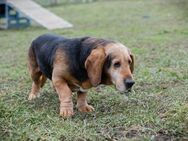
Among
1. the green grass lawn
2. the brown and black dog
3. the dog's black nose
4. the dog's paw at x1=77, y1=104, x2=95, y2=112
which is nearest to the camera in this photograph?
the green grass lawn

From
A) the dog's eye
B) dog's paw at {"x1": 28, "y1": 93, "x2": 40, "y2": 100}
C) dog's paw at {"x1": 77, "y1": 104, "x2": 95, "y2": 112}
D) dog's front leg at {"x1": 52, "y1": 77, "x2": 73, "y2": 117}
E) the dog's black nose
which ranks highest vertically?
the dog's eye

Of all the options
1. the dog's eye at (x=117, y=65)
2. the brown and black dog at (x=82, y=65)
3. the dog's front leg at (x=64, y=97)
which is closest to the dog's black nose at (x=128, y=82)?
the brown and black dog at (x=82, y=65)

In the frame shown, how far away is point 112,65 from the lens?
5207mm

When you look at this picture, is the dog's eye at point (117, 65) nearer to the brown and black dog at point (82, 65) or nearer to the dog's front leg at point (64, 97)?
the brown and black dog at point (82, 65)

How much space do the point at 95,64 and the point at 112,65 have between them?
0.18 m

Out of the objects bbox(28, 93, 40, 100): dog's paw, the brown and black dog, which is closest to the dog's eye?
the brown and black dog

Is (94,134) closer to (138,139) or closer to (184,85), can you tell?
(138,139)

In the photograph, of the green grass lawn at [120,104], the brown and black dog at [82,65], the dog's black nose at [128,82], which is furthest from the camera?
the brown and black dog at [82,65]

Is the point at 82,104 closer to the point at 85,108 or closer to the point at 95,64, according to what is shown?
the point at 85,108

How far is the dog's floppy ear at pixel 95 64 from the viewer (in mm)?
5234

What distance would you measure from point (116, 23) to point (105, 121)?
13.1m

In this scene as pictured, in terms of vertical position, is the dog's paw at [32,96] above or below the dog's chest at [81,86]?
below

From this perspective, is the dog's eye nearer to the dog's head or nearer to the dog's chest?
the dog's head

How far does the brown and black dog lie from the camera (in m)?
5.20
